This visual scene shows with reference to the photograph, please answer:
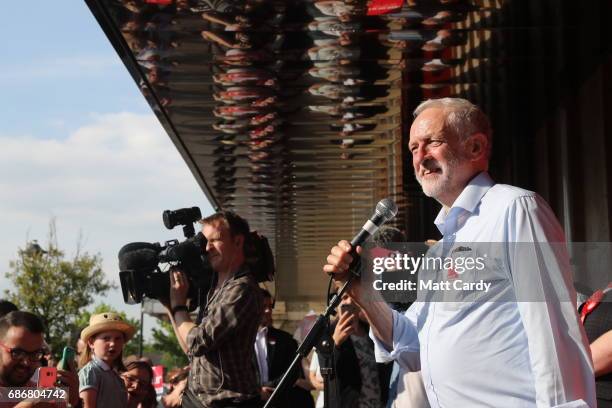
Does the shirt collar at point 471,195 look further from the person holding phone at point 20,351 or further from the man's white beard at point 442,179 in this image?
the person holding phone at point 20,351

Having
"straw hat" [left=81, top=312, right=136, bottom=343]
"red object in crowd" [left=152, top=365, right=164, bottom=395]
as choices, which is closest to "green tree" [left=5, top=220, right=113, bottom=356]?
"red object in crowd" [left=152, top=365, right=164, bottom=395]

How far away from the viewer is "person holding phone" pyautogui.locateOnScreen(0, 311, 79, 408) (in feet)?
18.0

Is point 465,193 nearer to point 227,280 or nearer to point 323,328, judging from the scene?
point 323,328

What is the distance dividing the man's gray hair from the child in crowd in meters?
4.50

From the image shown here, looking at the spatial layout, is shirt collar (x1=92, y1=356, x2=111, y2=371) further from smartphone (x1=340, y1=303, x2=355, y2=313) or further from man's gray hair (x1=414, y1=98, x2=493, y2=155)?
man's gray hair (x1=414, y1=98, x2=493, y2=155)

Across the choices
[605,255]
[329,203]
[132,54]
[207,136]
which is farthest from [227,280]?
[329,203]

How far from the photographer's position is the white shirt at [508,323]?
9.85 feet

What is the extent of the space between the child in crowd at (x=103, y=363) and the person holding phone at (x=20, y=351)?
65.6 inches

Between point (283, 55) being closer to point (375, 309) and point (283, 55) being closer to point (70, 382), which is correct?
point (70, 382)

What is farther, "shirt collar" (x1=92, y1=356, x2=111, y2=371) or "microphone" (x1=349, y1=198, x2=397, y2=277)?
"shirt collar" (x1=92, y1=356, x2=111, y2=371)

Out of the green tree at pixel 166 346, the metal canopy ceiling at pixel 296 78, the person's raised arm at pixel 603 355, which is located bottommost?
the green tree at pixel 166 346

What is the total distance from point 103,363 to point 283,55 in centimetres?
321

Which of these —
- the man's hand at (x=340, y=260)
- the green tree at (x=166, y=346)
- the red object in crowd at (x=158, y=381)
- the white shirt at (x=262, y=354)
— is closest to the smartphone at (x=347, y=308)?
the man's hand at (x=340, y=260)

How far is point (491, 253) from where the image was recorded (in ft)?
10.7
